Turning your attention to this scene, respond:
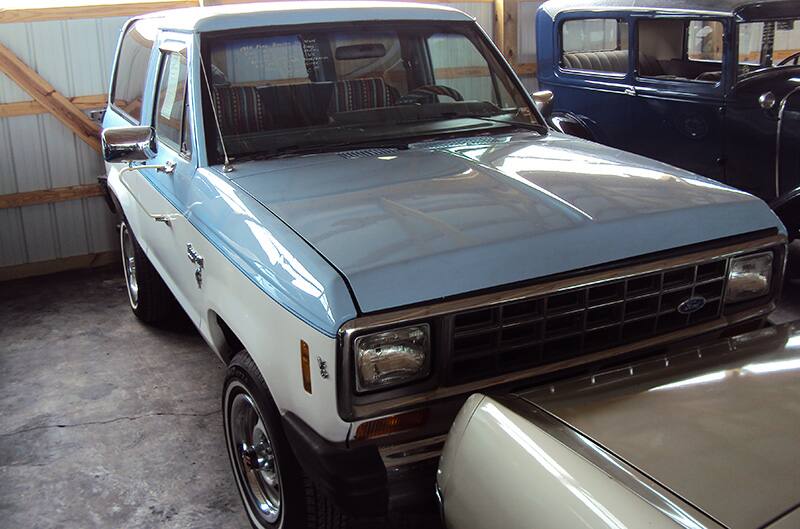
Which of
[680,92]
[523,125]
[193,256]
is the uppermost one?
[523,125]

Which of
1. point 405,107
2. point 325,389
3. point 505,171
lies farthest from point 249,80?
point 325,389

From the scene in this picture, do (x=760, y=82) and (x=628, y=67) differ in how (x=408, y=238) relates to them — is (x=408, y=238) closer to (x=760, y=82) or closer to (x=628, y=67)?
(x=760, y=82)

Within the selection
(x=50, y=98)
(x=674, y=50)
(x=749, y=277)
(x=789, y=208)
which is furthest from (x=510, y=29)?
(x=749, y=277)

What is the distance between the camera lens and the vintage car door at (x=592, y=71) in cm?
645

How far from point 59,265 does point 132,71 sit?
97.0 inches

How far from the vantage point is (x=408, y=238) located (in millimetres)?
2475

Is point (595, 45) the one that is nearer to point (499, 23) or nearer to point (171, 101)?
point (499, 23)

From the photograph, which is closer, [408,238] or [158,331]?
[408,238]

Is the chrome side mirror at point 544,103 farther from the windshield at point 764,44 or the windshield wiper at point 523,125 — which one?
the windshield at point 764,44

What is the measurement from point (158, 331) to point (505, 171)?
3000 mm

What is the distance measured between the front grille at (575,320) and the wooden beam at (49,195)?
4.82 metres

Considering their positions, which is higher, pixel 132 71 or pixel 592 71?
pixel 132 71

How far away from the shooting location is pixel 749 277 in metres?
2.84

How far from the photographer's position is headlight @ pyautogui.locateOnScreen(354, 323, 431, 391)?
2.28 meters
